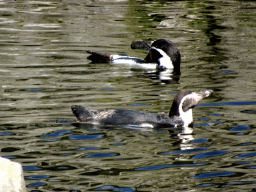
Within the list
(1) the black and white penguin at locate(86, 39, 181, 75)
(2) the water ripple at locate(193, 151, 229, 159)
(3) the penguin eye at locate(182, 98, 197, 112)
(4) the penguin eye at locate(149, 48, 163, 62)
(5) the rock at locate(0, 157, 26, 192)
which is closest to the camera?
(5) the rock at locate(0, 157, 26, 192)

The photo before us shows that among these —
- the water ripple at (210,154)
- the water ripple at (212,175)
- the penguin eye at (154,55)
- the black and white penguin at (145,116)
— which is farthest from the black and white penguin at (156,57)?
the water ripple at (212,175)

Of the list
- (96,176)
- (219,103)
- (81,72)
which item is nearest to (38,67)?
(81,72)

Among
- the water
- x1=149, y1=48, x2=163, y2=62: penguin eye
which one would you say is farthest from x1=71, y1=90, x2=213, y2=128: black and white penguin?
x1=149, y1=48, x2=163, y2=62: penguin eye

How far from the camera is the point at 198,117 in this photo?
856cm

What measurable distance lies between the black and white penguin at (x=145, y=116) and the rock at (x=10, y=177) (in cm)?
298

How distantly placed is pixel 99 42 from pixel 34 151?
956 cm

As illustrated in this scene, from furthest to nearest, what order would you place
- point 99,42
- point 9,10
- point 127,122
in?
point 9,10, point 99,42, point 127,122

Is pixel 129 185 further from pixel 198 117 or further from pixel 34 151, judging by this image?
pixel 198 117

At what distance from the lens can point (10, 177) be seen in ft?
15.9

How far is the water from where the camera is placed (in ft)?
20.2

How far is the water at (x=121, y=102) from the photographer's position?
243 inches

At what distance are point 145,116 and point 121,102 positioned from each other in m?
1.62

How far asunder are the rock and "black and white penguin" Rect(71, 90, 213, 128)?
9.79 feet

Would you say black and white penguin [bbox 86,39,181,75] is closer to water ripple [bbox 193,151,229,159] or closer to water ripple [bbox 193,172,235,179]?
water ripple [bbox 193,151,229,159]
